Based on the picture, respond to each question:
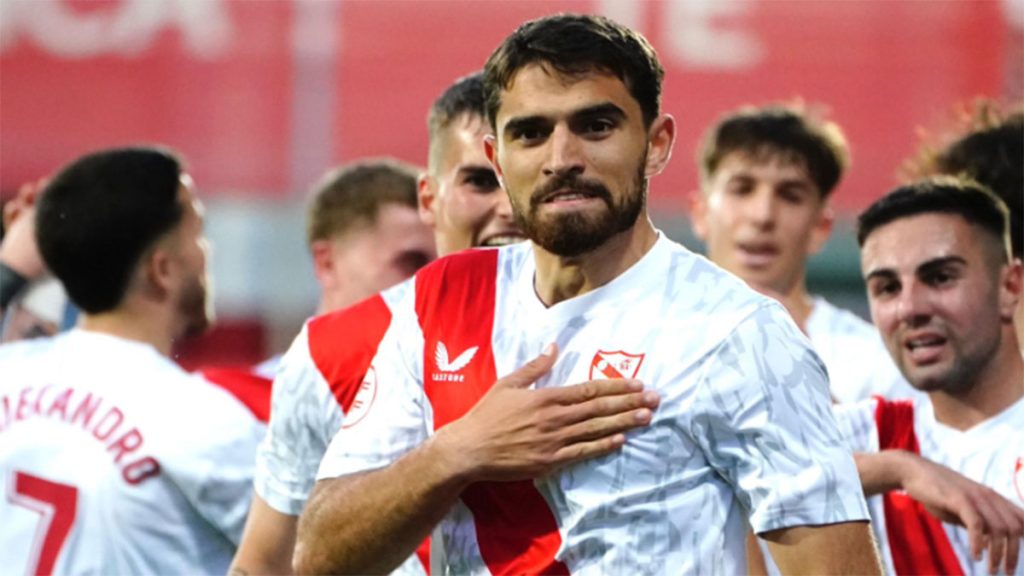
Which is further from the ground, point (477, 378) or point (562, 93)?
point (562, 93)

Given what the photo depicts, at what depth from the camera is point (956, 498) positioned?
159 inches

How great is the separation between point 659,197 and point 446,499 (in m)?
8.55

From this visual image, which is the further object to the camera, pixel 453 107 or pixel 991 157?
pixel 991 157

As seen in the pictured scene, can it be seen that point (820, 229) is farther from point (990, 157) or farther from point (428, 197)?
point (428, 197)

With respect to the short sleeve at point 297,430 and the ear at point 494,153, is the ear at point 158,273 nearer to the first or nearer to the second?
the short sleeve at point 297,430

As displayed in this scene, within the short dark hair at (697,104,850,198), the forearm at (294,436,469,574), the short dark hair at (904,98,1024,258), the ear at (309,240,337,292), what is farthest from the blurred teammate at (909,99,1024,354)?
the forearm at (294,436,469,574)

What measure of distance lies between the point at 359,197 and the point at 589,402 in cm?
242

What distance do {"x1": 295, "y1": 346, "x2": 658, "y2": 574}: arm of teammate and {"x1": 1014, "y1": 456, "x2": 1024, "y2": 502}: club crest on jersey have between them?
58.0 inches

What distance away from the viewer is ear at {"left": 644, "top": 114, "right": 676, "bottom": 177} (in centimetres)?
347

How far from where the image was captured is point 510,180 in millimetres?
3461

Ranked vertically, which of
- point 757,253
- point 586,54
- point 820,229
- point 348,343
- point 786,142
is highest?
point 786,142

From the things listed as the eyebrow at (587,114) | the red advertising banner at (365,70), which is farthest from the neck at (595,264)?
the red advertising banner at (365,70)

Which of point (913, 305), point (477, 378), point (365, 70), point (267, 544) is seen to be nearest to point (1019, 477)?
point (913, 305)

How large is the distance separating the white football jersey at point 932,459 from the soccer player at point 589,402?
119 cm
